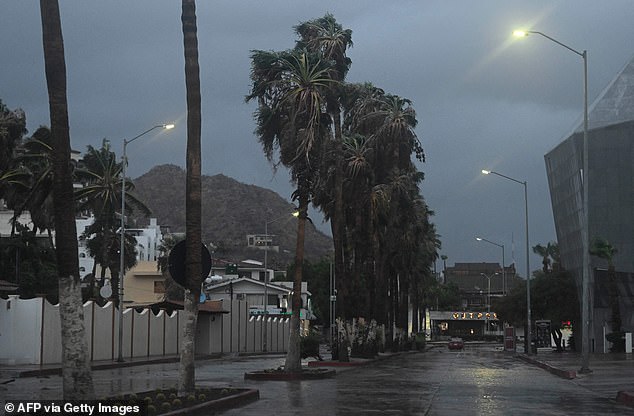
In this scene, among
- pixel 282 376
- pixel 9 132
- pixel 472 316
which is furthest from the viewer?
pixel 472 316

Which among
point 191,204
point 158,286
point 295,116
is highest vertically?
point 295,116

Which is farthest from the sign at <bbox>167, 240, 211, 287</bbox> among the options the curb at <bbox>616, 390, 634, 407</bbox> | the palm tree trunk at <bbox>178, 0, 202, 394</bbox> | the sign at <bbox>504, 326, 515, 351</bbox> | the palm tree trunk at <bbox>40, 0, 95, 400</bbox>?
the sign at <bbox>504, 326, 515, 351</bbox>

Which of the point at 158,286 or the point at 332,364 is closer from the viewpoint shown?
the point at 332,364

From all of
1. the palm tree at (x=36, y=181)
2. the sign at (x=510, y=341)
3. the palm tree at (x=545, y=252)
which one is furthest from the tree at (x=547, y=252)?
the palm tree at (x=36, y=181)

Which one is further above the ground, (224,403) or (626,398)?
(224,403)

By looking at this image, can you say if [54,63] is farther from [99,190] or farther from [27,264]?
[27,264]

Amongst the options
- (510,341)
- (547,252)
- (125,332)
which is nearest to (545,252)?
(547,252)

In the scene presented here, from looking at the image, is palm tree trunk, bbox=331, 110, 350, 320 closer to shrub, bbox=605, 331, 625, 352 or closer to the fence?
the fence

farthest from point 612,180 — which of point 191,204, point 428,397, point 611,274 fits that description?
point 191,204

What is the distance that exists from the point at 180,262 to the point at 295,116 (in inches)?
549

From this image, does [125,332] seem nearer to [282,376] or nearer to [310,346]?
[310,346]

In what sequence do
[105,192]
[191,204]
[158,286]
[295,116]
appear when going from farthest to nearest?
[158,286]
[105,192]
[295,116]
[191,204]

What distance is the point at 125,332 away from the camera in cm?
5044

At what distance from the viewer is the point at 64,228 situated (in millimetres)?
15062
